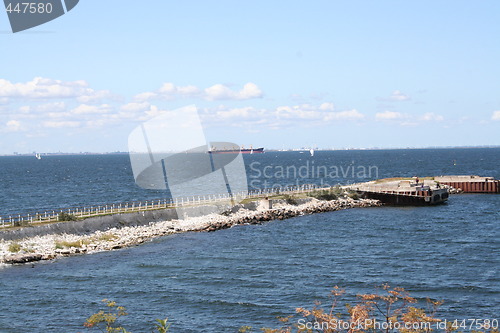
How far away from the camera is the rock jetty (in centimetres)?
4334

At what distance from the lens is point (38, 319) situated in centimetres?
2914

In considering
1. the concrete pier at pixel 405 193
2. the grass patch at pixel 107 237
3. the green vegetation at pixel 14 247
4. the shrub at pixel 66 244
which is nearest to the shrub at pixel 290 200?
the concrete pier at pixel 405 193

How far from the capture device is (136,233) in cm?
5269

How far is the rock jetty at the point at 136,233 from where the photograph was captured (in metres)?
43.3

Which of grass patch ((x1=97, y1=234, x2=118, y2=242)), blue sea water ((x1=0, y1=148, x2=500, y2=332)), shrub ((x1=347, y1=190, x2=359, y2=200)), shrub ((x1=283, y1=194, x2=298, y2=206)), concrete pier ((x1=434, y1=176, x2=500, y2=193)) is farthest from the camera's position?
concrete pier ((x1=434, y1=176, x2=500, y2=193))

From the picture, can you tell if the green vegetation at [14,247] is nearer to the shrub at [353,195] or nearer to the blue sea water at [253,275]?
the blue sea water at [253,275]

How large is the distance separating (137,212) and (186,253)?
48.1 ft

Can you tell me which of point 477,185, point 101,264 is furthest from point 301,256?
point 477,185

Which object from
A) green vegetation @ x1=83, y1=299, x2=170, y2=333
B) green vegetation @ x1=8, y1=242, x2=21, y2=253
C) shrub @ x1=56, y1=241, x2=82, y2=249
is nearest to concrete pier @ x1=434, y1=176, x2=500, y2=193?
shrub @ x1=56, y1=241, x2=82, y2=249

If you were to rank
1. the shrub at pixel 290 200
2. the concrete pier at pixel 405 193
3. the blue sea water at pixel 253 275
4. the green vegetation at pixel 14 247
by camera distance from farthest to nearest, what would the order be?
the concrete pier at pixel 405 193 → the shrub at pixel 290 200 → the green vegetation at pixel 14 247 → the blue sea water at pixel 253 275

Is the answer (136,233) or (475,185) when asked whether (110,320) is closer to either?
(136,233)

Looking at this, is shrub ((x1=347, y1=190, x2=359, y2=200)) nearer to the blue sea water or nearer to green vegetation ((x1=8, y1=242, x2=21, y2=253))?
the blue sea water

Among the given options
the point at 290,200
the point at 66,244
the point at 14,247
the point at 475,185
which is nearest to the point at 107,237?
the point at 66,244

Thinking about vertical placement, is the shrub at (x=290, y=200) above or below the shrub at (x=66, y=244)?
above
